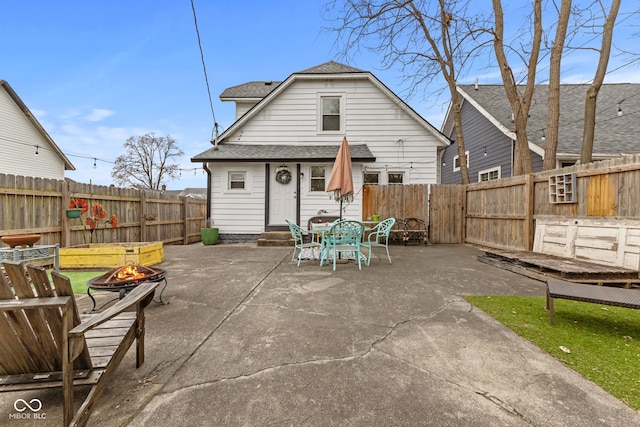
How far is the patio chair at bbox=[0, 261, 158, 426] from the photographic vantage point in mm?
1438

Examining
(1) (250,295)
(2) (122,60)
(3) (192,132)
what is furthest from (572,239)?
(3) (192,132)

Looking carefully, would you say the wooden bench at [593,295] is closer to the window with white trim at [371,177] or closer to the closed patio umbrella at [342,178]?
the closed patio umbrella at [342,178]

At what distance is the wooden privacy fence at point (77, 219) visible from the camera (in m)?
5.18

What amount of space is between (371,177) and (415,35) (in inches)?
227

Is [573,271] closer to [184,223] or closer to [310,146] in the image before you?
[310,146]

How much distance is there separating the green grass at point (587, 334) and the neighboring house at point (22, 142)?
21281 mm

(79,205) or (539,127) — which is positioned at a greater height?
(539,127)

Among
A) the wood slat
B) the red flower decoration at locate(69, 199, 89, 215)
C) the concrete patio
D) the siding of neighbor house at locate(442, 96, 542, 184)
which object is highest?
the siding of neighbor house at locate(442, 96, 542, 184)

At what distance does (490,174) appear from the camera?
13953mm

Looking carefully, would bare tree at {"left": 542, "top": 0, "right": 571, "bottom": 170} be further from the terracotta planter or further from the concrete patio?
the terracotta planter

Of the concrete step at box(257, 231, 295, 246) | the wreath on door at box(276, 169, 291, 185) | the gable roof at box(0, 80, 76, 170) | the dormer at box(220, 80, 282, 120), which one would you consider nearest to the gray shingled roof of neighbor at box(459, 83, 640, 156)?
the wreath on door at box(276, 169, 291, 185)

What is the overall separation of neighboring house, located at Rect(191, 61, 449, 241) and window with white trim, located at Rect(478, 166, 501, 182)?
4617 mm

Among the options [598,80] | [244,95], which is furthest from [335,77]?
[598,80]

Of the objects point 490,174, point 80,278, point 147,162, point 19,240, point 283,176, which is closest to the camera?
point 19,240
